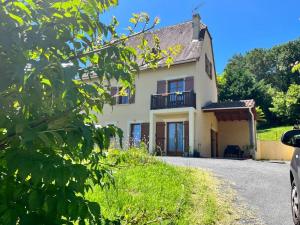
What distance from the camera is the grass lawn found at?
177 inches

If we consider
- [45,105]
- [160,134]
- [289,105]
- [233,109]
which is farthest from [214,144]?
[45,105]

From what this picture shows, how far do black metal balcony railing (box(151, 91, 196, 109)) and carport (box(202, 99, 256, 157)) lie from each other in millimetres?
1598

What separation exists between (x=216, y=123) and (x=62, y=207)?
937 inches

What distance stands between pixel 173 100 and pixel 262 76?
38732 millimetres

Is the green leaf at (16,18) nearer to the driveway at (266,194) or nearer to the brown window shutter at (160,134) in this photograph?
the driveway at (266,194)

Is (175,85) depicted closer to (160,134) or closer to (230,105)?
(160,134)

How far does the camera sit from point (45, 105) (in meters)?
1.66

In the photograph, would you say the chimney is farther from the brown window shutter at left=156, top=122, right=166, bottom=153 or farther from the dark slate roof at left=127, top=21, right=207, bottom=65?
the brown window shutter at left=156, top=122, right=166, bottom=153

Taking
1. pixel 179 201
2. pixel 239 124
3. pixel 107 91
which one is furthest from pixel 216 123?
pixel 107 91

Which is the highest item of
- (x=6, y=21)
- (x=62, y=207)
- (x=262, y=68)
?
(x=262, y=68)

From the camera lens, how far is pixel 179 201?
5574mm

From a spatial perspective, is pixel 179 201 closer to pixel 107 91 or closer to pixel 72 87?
pixel 107 91

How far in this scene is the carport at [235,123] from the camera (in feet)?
69.3

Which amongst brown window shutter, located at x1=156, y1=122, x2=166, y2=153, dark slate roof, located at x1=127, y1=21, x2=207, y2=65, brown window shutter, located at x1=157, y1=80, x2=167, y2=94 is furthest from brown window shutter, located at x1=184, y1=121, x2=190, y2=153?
dark slate roof, located at x1=127, y1=21, x2=207, y2=65
